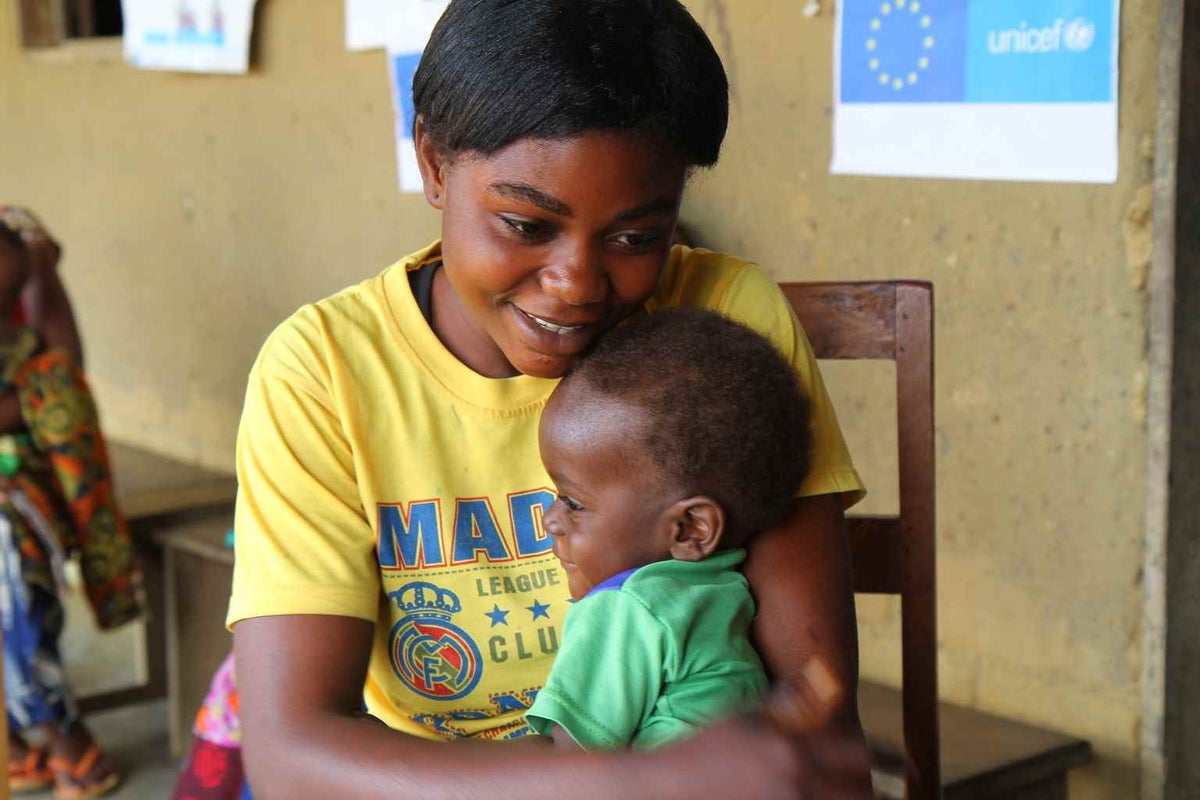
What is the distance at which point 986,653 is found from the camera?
8.61 feet

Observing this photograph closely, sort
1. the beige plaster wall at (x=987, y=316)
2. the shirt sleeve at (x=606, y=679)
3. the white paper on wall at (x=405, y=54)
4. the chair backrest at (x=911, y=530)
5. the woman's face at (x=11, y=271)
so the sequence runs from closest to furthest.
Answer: the shirt sleeve at (x=606, y=679)
the chair backrest at (x=911, y=530)
the beige plaster wall at (x=987, y=316)
the white paper on wall at (x=405, y=54)
the woman's face at (x=11, y=271)

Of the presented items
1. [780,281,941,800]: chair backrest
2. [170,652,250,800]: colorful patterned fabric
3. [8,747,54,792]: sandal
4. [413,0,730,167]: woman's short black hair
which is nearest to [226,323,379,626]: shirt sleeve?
[413,0,730,167]: woman's short black hair

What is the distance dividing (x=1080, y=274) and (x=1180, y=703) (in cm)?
75

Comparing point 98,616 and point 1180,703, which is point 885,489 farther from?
point 98,616

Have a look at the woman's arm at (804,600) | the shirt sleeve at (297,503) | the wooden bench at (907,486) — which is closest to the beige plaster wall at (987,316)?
the wooden bench at (907,486)

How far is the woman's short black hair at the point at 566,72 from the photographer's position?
1297mm

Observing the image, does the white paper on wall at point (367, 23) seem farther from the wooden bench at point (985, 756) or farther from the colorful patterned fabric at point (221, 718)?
the wooden bench at point (985, 756)

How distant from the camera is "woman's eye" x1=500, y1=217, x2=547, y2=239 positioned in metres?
1.36

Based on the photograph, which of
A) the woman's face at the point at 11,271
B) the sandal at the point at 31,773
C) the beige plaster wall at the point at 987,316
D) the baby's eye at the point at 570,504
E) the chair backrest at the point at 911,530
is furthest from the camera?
the sandal at the point at 31,773

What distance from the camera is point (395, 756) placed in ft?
4.03

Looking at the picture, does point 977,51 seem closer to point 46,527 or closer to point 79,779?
point 46,527

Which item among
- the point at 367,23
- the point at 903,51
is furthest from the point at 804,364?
the point at 367,23

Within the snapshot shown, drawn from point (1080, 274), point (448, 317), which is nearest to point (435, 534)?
point (448, 317)

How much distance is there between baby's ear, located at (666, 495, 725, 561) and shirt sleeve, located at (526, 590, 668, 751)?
0.12 meters
